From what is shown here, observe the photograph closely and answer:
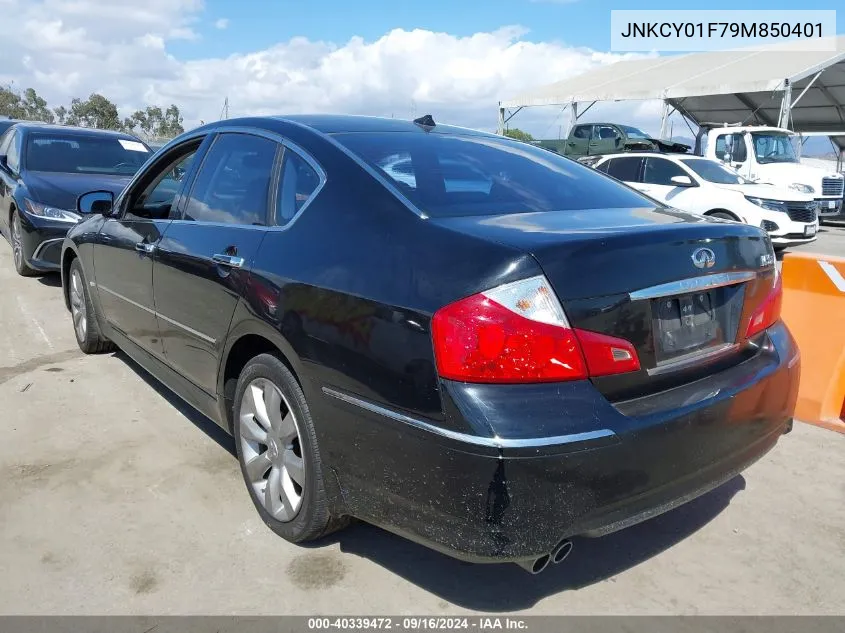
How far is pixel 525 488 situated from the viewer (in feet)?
6.44

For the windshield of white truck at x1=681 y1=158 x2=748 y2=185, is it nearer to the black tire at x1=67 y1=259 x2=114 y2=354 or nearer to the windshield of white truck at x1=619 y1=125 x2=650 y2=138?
the windshield of white truck at x1=619 y1=125 x2=650 y2=138

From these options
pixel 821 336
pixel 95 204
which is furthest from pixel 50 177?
pixel 821 336

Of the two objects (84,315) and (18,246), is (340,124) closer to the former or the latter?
(84,315)

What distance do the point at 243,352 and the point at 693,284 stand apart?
1774 mm

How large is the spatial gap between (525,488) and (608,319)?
0.55m

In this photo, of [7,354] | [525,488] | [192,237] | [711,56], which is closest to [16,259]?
[7,354]

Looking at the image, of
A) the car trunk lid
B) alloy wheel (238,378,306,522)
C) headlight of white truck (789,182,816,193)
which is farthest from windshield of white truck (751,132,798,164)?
alloy wheel (238,378,306,522)

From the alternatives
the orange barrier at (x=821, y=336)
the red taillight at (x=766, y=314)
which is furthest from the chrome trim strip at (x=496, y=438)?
the orange barrier at (x=821, y=336)

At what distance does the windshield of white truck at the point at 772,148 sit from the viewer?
50.0 feet

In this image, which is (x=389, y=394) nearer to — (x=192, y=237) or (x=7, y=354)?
(x=192, y=237)

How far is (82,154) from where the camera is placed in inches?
316

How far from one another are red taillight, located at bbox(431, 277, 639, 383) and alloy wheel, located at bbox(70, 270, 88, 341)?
380 centimetres

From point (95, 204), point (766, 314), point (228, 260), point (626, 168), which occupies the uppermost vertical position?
point (626, 168)

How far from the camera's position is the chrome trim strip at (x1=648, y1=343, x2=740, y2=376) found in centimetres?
224
